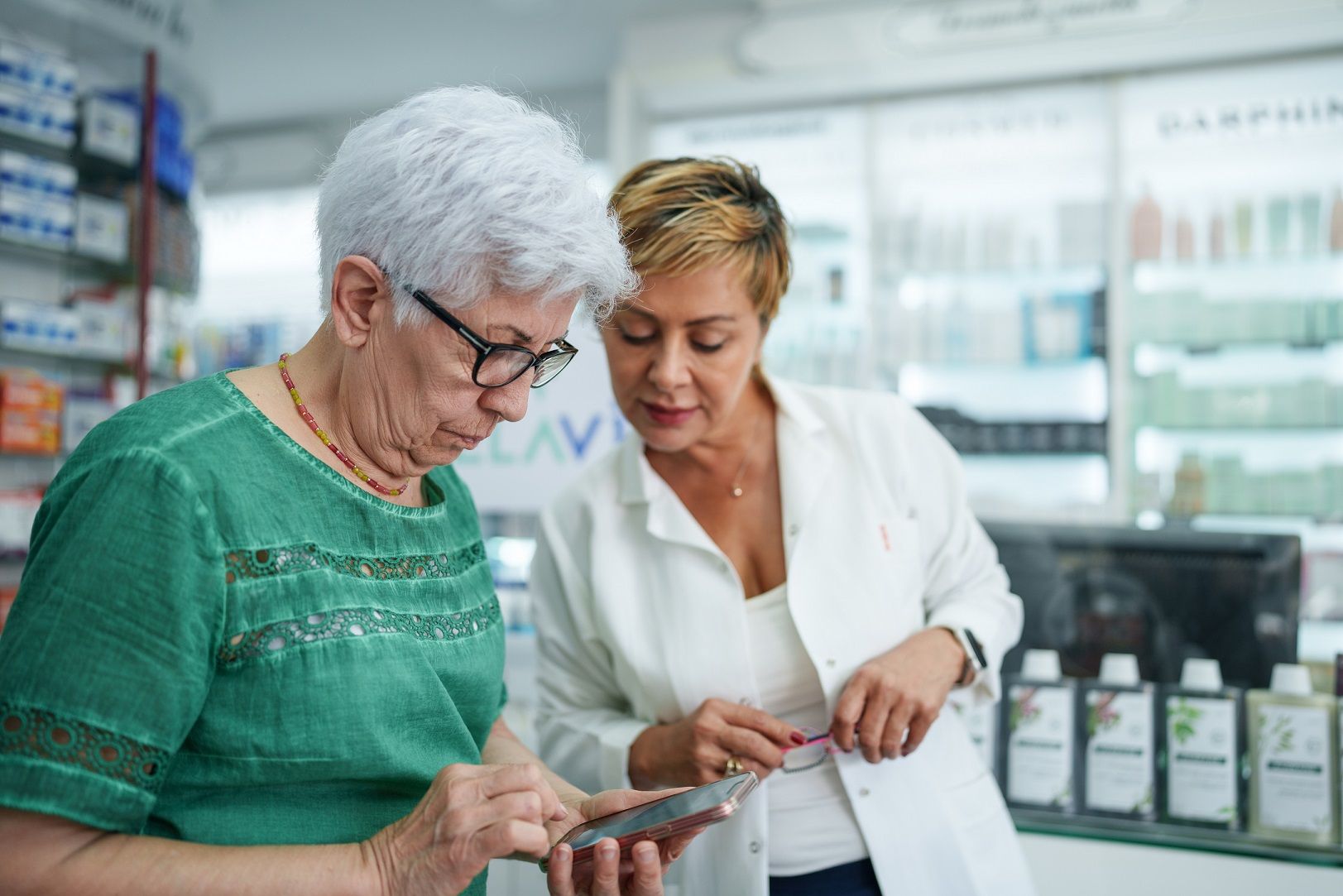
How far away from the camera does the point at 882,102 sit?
4.51 meters

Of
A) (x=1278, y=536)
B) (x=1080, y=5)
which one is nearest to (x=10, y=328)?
(x=1278, y=536)

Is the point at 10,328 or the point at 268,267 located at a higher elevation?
the point at 268,267

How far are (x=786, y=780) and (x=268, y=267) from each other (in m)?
6.24

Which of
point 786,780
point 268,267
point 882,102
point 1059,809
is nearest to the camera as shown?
point 786,780

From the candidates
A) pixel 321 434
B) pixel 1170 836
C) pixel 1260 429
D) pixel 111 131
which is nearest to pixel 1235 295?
pixel 1260 429

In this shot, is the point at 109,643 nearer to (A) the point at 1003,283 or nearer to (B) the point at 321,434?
(B) the point at 321,434

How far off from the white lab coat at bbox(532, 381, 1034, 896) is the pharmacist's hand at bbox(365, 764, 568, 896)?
1.93ft

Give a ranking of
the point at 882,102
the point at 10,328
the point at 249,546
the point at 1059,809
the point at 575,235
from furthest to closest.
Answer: the point at 882,102 → the point at 10,328 → the point at 1059,809 → the point at 575,235 → the point at 249,546

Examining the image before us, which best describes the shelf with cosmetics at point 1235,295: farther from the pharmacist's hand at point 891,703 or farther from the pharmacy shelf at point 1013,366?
the pharmacist's hand at point 891,703

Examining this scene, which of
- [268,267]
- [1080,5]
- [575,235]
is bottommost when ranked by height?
[575,235]

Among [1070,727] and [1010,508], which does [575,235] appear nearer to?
[1070,727]

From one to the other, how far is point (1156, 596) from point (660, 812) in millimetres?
1305

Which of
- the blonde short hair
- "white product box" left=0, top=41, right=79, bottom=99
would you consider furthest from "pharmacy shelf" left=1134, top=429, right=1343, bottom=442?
"white product box" left=0, top=41, right=79, bottom=99

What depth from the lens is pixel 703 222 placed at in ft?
4.67
